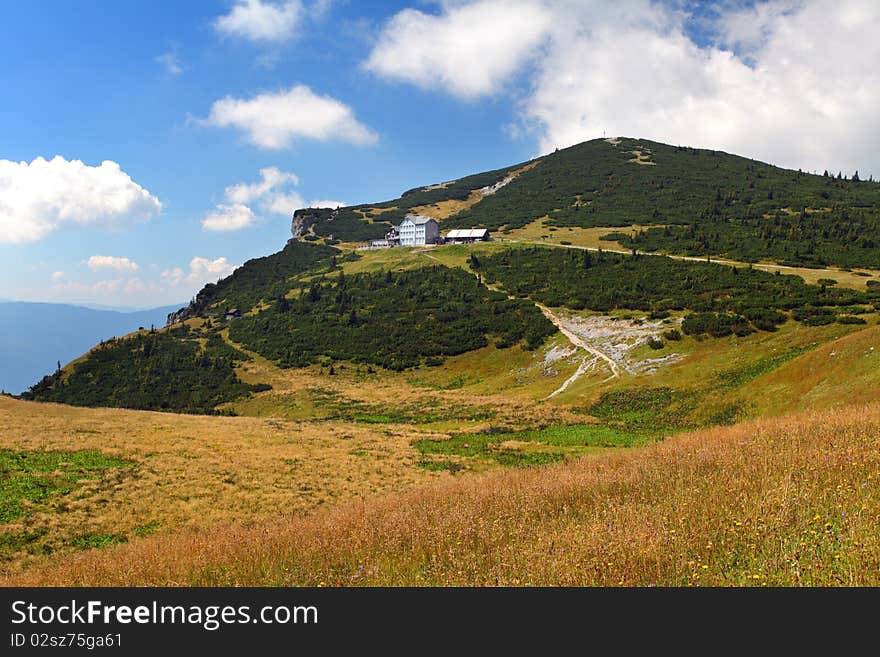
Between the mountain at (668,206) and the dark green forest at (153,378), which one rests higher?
the mountain at (668,206)

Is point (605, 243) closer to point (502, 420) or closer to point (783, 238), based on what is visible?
point (783, 238)

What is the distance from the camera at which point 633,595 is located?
407cm

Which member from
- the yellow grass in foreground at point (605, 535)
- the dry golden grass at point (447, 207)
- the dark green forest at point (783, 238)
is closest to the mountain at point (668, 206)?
the dark green forest at point (783, 238)

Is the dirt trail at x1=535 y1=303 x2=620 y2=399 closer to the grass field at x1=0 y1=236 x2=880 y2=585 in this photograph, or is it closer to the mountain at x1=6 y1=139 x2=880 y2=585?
the mountain at x1=6 y1=139 x2=880 y2=585

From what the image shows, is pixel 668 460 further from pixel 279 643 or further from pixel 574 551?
pixel 279 643

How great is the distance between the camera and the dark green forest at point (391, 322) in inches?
2371

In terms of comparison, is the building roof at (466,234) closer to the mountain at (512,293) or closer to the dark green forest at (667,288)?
the mountain at (512,293)

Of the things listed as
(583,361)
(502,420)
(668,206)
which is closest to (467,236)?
(668,206)

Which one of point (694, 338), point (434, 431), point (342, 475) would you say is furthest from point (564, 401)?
point (342, 475)

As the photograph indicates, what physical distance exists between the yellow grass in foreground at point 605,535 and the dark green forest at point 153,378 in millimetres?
52959

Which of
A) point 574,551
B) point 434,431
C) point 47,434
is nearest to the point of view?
point 574,551

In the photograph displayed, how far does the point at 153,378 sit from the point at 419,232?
77.3m

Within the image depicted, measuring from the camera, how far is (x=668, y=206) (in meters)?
114

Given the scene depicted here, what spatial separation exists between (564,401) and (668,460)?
27.6m
